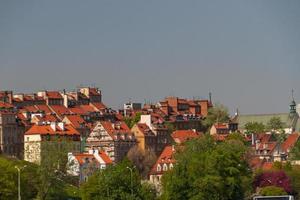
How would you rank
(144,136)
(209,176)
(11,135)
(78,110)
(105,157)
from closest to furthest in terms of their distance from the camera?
(209,176), (105,157), (11,135), (144,136), (78,110)

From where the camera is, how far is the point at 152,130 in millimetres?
168875

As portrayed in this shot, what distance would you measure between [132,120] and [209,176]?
6825 centimetres

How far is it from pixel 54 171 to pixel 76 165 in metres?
18.8

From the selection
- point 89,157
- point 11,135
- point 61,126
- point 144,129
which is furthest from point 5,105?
point 89,157

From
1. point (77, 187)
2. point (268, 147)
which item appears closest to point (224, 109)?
point (268, 147)

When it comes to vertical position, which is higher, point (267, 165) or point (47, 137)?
point (47, 137)

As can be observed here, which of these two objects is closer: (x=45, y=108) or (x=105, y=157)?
(x=105, y=157)

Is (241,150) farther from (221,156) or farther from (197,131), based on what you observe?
(197,131)

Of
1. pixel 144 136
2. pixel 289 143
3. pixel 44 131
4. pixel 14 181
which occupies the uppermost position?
pixel 44 131

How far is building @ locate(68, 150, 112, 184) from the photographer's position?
141m

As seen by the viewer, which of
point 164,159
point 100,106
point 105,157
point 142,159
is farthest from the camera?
point 100,106

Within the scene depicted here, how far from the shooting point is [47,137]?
15300 centimetres

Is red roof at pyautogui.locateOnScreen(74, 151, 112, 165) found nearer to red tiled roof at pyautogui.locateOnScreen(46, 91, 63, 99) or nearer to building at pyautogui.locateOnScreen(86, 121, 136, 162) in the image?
building at pyautogui.locateOnScreen(86, 121, 136, 162)

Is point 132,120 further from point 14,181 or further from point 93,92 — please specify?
point 14,181
